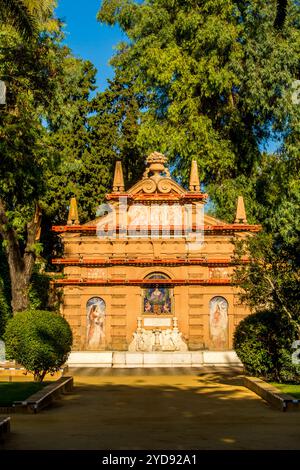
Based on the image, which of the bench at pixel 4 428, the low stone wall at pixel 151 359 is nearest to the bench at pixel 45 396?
the bench at pixel 4 428

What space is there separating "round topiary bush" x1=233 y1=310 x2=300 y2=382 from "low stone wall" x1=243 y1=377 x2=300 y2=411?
1.76 ft

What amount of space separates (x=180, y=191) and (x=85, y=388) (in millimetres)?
15492

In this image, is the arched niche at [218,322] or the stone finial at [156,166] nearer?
the arched niche at [218,322]

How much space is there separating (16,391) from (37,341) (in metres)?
4.47

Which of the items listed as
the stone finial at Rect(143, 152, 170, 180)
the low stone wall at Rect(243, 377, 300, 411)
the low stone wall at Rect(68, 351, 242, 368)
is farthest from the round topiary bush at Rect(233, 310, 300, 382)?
the stone finial at Rect(143, 152, 170, 180)

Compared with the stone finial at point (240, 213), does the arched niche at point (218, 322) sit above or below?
below

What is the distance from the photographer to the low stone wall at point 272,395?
1608 cm

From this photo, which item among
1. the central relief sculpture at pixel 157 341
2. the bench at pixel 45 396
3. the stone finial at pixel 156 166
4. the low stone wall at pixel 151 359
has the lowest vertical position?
the bench at pixel 45 396

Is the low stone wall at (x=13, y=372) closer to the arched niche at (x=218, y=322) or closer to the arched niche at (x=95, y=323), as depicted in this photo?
the arched niche at (x=95, y=323)

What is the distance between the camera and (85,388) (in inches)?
901

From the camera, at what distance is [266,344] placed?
21.5 meters

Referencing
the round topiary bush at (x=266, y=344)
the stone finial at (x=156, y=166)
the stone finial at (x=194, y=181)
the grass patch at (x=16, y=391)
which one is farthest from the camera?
the stone finial at (x=156, y=166)

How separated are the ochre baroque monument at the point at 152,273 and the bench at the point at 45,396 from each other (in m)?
13.0
